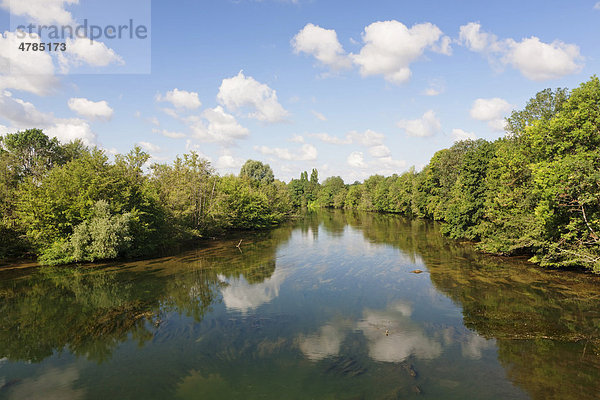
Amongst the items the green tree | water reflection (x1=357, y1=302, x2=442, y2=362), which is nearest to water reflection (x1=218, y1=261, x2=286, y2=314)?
water reflection (x1=357, y1=302, x2=442, y2=362)

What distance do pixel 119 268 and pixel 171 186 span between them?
657 inches

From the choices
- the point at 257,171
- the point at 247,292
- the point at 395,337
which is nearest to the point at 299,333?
the point at 395,337

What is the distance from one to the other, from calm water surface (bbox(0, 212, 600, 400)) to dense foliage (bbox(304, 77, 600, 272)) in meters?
2.91

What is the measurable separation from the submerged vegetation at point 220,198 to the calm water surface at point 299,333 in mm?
2964

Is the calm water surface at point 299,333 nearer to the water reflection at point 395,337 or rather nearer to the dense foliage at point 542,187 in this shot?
the water reflection at point 395,337

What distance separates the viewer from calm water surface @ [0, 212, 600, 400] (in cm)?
1115

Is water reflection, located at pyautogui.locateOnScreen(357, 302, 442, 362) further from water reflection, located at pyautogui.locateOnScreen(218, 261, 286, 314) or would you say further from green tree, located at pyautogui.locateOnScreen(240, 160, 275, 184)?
green tree, located at pyautogui.locateOnScreen(240, 160, 275, 184)

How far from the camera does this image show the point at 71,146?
2165 inches

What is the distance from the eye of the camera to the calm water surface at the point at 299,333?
11148 mm

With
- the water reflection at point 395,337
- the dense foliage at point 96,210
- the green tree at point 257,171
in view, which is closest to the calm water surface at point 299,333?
the water reflection at point 395,337

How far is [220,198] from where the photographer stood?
4781cm

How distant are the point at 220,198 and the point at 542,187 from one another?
3938cm

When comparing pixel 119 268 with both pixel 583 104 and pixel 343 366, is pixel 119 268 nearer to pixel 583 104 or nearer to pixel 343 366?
pixel 343 366

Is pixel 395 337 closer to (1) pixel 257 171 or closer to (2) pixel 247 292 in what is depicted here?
(2) pixel 247 292
